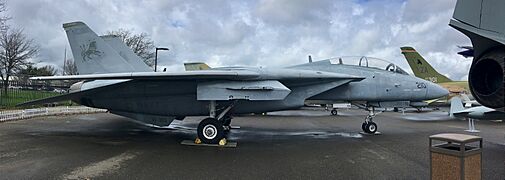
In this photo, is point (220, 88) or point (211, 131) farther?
point (211, 131)

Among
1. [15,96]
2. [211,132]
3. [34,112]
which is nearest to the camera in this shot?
[211,132]

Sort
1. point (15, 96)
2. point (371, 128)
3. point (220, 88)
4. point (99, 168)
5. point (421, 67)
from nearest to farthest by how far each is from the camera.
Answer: point (99, 168) → point (220, 88) → point (371, 128) → point (15, 96) → point (421, 67)

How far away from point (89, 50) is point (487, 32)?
10.7 metres

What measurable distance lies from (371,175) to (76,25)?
9.66 metres

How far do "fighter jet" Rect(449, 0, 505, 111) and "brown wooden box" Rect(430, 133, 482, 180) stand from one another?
1.05 metres

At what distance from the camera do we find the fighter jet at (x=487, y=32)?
2137 millimetres

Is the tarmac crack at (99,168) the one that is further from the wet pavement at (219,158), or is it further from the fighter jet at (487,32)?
the fighter jet at (487,32)

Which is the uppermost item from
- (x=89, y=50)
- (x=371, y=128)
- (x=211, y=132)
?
(x=89, y=50)

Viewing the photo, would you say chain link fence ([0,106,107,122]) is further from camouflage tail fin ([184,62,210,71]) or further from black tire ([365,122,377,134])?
black tire ([365,122,377,134])

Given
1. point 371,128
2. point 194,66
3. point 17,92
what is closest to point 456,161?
point 371,128

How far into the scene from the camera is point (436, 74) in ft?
80.0

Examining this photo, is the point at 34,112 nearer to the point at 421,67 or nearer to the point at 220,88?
the point at 220,88

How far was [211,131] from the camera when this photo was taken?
8500 millimetres

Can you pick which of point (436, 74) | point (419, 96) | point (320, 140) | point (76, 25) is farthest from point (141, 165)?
point (436, 74)
